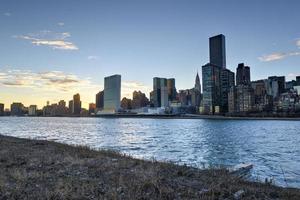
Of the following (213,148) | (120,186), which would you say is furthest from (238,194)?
(213,148)

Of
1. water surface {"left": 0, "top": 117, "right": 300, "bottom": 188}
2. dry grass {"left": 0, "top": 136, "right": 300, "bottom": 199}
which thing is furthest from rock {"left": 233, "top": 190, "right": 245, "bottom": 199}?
water surface {"left": 0, "top": 117, "right": 300, "bottom": 188}

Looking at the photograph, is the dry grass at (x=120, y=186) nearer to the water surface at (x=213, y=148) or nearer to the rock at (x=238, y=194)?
the rock at (x=238, y=194)

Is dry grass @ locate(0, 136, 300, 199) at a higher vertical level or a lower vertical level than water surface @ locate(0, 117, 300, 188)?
higher

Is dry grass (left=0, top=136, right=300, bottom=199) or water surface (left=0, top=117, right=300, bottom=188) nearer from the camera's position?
dry grass (left=0, top=136, right=300, bottom=199)

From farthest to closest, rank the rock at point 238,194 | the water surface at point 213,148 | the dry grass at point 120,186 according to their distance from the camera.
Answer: the water surface at point 213,148 → the rock at point 238,194 → the dry grass at point 120,186

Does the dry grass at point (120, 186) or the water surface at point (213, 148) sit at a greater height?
the dry grass at point (120, 186)

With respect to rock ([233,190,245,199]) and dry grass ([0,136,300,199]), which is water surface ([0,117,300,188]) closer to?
dry grass ([0,136,300,199])

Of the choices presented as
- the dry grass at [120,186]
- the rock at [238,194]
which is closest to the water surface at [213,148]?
the dry grass at [120,186]

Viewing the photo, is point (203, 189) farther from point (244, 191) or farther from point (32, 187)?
point (32, 187)

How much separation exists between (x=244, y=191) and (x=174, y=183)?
10.1 ft

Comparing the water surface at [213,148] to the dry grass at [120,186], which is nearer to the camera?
the dry grass at [120,186]

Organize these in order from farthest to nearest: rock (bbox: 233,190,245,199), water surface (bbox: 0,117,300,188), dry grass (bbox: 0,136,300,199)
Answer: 1. water surface (bbox: 0,117,300,188)
2. rock (bbox: 233,190,245,199)
3. dry grass (bbox: 0,136,300,199)

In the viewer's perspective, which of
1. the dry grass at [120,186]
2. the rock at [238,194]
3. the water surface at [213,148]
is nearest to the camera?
the dry grass at [120,186]

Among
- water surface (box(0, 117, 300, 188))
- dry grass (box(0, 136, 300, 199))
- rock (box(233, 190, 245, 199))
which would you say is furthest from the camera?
water surface (box(0, 117, 300, 188))
